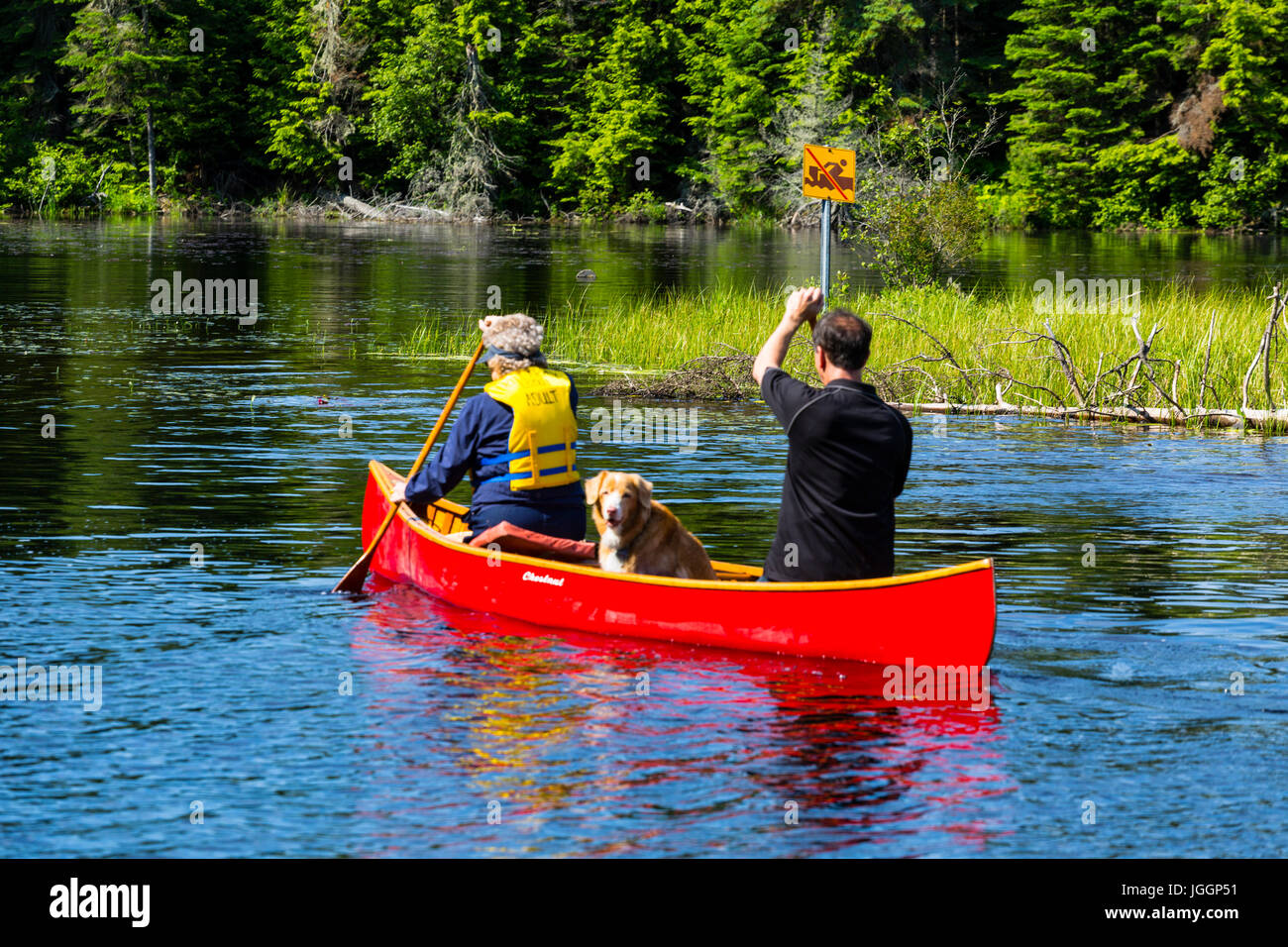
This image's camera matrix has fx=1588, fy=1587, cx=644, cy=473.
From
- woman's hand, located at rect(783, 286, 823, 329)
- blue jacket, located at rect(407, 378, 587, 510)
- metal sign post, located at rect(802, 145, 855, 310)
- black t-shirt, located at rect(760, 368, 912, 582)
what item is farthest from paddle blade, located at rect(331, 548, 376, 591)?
metal sign post, located at rect(802, 145, 855, 310)

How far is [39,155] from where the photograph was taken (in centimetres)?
6788

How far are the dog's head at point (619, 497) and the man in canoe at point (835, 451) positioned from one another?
86 cm

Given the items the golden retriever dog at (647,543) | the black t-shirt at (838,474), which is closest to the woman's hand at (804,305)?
the black t-shirt at (838,474)

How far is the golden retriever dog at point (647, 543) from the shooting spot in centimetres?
859

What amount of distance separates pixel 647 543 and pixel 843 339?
79.8 inches

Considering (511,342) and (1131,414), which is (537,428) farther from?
(1131,414)

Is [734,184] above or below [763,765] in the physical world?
above

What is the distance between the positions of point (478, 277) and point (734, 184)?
30746 millimetres

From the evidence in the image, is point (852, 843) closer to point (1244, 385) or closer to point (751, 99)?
point (1244, 385)

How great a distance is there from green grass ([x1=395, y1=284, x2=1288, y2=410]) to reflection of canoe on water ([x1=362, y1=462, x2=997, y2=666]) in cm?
863

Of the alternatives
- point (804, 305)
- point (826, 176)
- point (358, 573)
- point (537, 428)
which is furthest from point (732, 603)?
point (826, 176)

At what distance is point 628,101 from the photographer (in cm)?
6975

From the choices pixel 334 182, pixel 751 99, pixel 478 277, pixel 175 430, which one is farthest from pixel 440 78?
pixel 175 430
